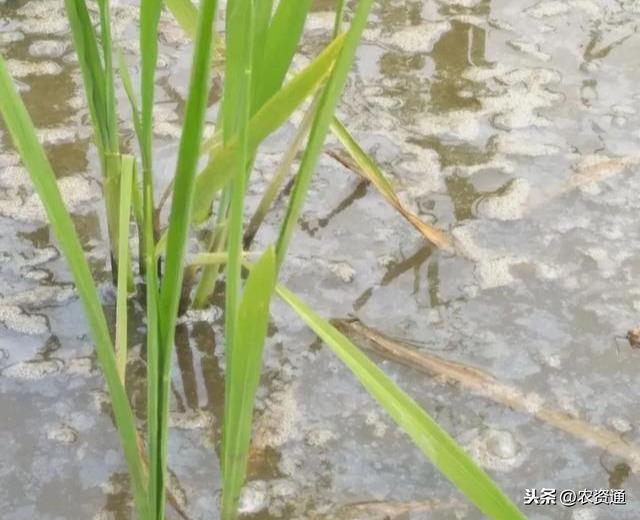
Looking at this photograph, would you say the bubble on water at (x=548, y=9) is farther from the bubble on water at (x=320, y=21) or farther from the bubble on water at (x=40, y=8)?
the bubble on water at (x=40, y=8)

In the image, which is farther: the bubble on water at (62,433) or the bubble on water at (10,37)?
the bubble on water at (10,37)

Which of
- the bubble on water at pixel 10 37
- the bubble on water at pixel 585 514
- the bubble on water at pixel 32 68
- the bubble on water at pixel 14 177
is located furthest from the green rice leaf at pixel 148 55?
the bubble on water at pixel 10 37

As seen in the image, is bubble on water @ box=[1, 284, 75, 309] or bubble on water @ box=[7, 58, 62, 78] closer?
bubble on water @ box=[1, 284, 75, 309]

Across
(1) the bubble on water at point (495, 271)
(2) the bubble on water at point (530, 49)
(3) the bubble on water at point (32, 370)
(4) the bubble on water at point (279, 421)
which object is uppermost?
(2) the bubble on water at point (530, 49)

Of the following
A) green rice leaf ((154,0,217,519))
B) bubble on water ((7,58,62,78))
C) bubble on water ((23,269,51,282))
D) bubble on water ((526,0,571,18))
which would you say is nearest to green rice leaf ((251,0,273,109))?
green rice leaf ((154,0,217,519))

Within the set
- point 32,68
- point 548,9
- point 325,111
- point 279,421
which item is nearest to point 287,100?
point 325,111

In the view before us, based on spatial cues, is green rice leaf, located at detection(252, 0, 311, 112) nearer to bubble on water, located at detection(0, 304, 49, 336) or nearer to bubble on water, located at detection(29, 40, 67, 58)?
bubble on water, located at detection(0, 304, 49, 336)

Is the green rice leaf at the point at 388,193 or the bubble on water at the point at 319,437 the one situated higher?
the green rice leaf at the point at 388,193
